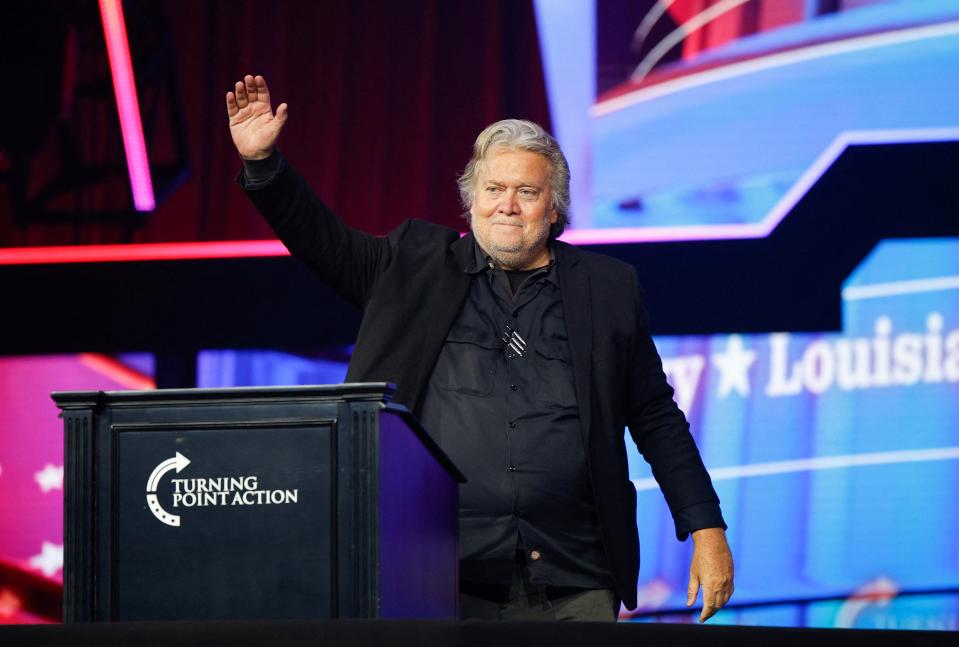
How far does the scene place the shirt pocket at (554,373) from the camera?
233 cm

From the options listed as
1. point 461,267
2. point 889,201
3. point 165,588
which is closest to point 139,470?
point 165,588

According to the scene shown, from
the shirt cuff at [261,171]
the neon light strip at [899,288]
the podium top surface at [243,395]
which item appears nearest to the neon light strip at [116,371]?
the shirt cuff at [261,171]

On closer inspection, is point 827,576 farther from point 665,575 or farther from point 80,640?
point 80,640

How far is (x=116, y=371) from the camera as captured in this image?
3955 mm

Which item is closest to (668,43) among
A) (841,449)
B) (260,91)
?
(841,449)

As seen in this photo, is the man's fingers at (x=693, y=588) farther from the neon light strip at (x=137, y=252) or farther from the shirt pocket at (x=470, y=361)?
the neon light strip at (x=137, y=252)

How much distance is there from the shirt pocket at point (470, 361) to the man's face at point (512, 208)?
7.3 inches

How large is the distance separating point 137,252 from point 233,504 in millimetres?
2718

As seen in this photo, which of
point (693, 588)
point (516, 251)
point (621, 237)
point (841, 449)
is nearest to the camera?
point (693, 588)

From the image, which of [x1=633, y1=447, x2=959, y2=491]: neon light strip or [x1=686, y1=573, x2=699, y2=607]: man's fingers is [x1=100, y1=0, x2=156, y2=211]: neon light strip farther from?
[x1=686, y1=573, x2=699, y2=607]: man's fingers

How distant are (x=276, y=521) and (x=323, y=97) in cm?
275

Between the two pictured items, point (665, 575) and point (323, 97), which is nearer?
point (665, 575)

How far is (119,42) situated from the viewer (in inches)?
159

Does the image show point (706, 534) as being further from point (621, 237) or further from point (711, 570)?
point (621, 237)
